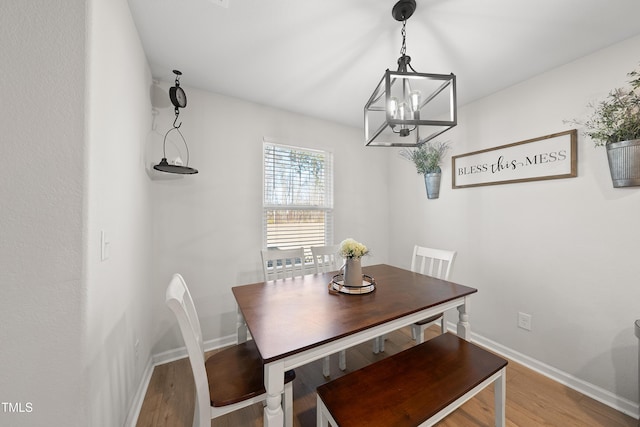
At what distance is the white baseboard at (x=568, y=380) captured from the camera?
5.11 feet

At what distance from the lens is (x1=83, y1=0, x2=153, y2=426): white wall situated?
927mm

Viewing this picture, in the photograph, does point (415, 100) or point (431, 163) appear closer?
point (415, 100)

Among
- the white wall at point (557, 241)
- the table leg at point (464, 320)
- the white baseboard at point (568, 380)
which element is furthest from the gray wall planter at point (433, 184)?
the white baseboard at point (568, 380)

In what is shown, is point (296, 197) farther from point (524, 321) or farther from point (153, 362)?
point (524, 321)

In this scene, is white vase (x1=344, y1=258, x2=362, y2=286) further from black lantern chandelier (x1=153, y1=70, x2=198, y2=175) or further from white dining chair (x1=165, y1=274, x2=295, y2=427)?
black lantern chandelier (x1=153, y1=70, x2=198, y2=175)

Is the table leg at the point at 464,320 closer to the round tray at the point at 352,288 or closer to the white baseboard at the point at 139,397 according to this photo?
the round tray at the point at 352,288

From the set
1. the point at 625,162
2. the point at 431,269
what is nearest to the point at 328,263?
the point at 431,269

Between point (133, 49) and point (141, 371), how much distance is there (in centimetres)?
228

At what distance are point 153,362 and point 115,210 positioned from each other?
1.64 metres

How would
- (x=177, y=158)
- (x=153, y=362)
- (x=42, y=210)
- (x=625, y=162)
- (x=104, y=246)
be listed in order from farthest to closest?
1. (x=153, y=362)
2. (x=177, y=158)
3. (x=625, y=162)
4. (x=104, y=246)
5. (x=42, y=210)

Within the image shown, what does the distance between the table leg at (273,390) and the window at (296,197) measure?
1750 mm

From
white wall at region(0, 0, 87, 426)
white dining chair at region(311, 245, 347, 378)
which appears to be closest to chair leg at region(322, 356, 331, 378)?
white dining chair at region(311, 245, 347, 378)

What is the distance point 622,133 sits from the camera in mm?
1517

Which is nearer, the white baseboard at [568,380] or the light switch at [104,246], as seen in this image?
the light switch at [104,246]
